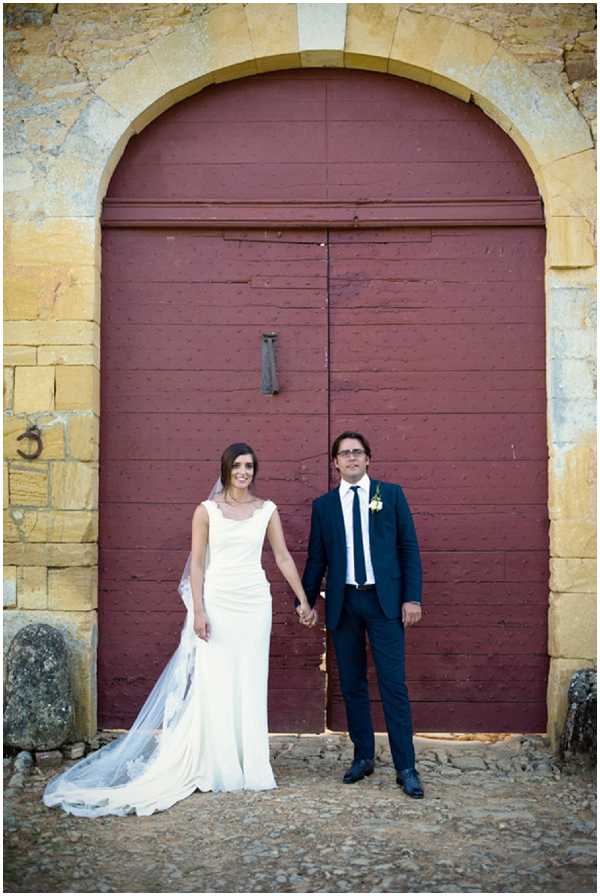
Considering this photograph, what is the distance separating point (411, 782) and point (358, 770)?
13.2 inches

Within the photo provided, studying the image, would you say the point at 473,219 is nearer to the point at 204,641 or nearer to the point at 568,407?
the point at 568,407

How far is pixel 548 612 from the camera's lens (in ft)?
18.3

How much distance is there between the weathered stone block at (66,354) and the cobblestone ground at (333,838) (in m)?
2.40

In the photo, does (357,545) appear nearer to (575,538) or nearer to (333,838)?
(333,838)

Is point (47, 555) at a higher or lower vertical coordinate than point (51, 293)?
lower

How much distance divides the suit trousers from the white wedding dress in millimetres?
432

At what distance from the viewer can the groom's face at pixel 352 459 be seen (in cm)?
480

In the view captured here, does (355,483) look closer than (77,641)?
Yes

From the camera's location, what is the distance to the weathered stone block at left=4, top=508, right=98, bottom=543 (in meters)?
5.50

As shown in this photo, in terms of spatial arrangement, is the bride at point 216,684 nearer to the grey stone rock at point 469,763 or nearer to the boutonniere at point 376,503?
the boutonniere at point 376,503

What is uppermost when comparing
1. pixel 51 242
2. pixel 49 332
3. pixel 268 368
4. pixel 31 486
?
pixel 51 242

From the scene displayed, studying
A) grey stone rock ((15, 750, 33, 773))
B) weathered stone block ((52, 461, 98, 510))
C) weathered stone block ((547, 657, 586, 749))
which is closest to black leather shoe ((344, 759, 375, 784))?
weathered stone block ((547, 657, 586, 749))

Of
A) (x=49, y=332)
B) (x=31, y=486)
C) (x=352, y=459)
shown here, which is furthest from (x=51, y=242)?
(x=352, y=459)

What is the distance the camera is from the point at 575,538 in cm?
545
